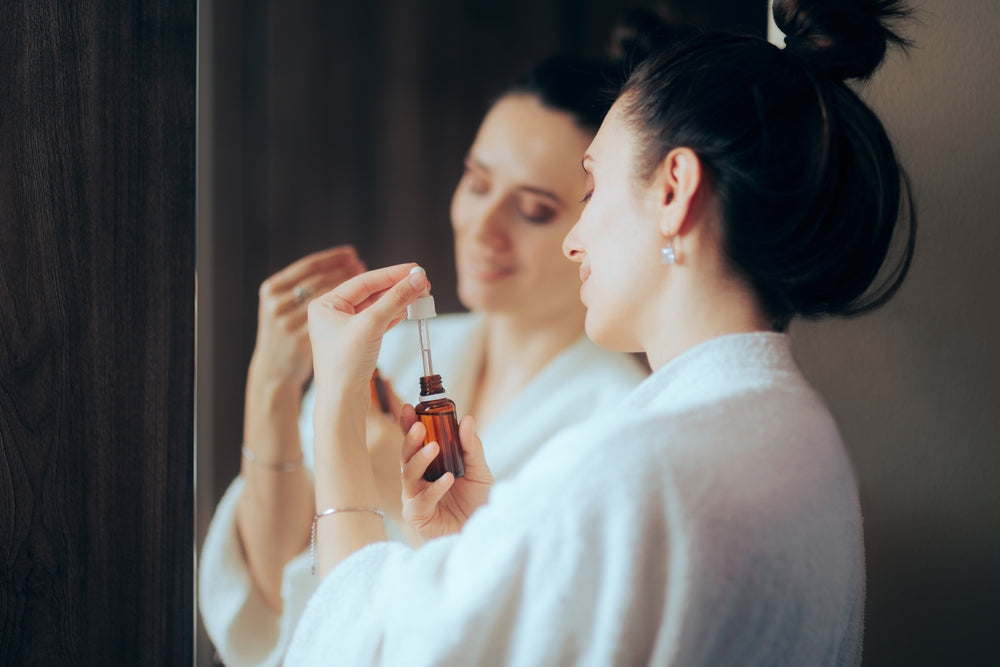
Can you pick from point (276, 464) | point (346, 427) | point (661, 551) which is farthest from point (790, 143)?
point (276, 464)

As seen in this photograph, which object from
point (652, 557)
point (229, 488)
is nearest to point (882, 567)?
point (652, 557)

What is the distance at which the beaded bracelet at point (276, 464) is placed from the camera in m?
0.90

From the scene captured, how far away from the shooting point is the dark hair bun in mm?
604

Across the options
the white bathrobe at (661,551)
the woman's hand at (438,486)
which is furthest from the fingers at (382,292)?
the white bathrobe at (661,551)

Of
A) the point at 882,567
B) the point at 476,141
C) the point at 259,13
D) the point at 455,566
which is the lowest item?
the point at 882,567

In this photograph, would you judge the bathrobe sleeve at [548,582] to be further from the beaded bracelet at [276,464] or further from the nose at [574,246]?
the beaded bracelet at [276,464]

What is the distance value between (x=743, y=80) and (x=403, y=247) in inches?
20.8

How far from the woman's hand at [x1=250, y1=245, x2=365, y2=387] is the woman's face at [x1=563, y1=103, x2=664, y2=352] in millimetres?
411

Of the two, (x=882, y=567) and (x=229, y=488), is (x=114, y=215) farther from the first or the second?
(x=882, y=567)

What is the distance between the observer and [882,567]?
83 centimetres

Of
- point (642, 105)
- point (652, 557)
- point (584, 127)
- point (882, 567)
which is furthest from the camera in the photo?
point (584, 127)

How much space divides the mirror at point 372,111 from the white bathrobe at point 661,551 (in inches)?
18.0

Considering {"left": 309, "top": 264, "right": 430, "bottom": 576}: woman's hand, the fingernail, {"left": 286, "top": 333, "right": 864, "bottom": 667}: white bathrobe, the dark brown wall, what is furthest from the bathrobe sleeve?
the dark brown wall

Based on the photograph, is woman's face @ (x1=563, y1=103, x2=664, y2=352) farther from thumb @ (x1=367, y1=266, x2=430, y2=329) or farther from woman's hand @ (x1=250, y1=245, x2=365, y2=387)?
woman's hand @ (x1=250, y1=245, x2=365, y2=387)
